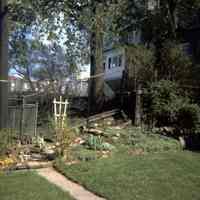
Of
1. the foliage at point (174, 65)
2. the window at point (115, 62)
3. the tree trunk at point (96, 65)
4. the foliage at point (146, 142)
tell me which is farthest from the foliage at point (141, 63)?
the window at point (115, 62)

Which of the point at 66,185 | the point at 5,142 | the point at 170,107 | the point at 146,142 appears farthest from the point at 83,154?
the point at 170,107

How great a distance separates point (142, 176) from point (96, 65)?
12.0 metres

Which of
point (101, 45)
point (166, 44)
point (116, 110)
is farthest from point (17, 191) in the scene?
point (101, 45)

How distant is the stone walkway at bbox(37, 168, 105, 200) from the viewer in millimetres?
7629

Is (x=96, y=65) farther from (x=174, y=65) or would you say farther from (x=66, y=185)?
(x=66, y=185)

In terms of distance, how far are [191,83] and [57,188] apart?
8245 mm

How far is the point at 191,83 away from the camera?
15.1 m

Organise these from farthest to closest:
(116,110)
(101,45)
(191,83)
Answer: (101,45) → (116,110) → (191,83)

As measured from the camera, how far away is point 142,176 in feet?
28.9

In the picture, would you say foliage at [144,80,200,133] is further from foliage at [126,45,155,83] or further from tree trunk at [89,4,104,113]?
tree trunk at [89,4,104,113]

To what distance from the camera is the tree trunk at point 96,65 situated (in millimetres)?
→ 16420

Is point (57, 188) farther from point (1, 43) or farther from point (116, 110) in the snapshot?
point (116, 110)

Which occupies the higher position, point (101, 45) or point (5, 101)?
point (101, 45)

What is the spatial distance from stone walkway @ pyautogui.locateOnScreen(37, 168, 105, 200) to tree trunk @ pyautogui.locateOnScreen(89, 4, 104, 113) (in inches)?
302
